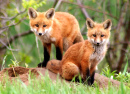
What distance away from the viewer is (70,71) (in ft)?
19.1

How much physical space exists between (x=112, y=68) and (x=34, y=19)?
237 inches

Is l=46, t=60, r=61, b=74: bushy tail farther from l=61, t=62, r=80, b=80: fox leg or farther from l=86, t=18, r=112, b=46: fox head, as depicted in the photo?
l=86, t=18, r=112, b=46: fox head

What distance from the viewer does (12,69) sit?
19.8 ft

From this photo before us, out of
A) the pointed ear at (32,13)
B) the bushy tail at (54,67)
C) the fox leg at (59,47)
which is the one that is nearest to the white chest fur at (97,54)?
the bushy tail at (54,67)

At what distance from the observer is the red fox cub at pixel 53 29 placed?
6663 mm

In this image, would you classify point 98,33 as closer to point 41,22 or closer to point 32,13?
point 41,22

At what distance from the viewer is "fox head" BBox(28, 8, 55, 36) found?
653 centimetres

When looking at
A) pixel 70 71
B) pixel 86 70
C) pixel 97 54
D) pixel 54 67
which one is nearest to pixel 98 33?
pixel 97 54

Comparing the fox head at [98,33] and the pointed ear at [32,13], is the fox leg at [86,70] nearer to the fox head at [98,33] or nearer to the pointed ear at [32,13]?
the fox head at [98,33]

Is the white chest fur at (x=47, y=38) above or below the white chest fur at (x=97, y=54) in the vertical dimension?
above

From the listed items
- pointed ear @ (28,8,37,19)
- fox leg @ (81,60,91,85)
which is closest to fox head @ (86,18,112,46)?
fox leg @ (81,60,91,85)

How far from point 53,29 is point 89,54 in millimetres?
1708

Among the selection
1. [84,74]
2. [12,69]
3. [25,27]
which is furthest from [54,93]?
[25,27]

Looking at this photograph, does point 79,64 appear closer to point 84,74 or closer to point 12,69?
point 84,74
